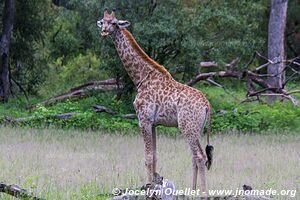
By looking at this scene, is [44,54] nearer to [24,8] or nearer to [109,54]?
[24,8]

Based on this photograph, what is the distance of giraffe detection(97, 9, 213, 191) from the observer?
1026 centimetres

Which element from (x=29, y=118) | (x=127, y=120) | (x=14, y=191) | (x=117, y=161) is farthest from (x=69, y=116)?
(x=14, y=191)

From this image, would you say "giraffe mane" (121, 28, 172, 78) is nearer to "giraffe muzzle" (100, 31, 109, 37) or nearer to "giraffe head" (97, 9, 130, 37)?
"giraffe head" (97, 9, 130, 37)

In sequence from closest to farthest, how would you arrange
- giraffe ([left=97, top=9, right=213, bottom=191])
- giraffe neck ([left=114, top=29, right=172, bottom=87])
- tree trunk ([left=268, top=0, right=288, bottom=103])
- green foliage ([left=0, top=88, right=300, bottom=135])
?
1. giraffe ([left=97, top=9, right=213, bottom=191])
2. giraffe neck ([left=114, top=29, right=172, bottom=87])
3. green foliage ([left=0, top=88, right=300, bottom=135])
4. tree trunk ([left=268, top=0, right=288, bottom=103])

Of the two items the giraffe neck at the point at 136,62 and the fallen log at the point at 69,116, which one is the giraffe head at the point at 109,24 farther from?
the fallen log at the point at 69,116

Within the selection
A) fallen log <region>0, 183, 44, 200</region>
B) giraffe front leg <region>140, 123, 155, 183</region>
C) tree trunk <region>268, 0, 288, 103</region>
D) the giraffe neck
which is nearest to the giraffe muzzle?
the giraffe neck

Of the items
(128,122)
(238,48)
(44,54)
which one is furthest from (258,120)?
(44,54)

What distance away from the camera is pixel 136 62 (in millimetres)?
11328

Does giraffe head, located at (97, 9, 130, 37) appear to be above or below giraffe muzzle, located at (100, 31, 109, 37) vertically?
above

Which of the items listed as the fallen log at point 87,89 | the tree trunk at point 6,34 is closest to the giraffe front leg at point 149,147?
the fallen log at point 87,89

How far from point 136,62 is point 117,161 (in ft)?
9.90

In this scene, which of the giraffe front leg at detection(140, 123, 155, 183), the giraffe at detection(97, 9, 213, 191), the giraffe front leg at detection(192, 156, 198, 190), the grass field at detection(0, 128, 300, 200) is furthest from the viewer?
the grass field at detection(0, 128, 300, 200)

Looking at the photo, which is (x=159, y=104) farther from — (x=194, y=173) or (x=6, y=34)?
(x=6, y=34)

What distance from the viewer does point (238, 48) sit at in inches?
814
